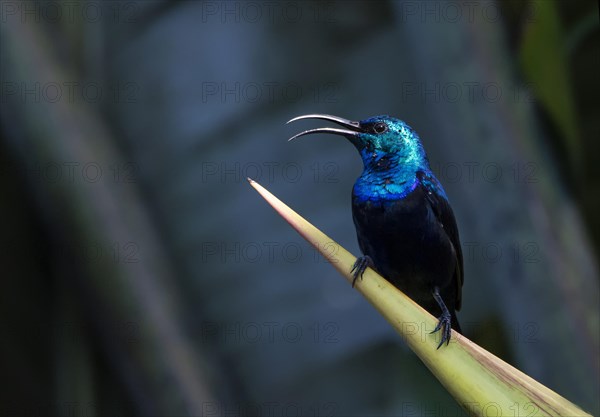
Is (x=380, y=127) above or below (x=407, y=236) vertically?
above

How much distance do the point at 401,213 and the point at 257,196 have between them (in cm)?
91

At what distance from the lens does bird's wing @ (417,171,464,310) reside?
1337 millimetres

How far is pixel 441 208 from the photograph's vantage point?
1.34m

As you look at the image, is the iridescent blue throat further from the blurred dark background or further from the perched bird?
the blurred dark background

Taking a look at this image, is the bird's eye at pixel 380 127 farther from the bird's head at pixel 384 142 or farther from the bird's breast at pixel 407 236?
the bird's breast at pixel 407 236

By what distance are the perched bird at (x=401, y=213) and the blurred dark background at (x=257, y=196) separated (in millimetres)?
92

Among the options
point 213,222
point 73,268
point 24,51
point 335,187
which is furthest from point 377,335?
point 24,51

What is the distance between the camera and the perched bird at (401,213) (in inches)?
51.8

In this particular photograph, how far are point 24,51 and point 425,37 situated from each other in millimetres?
999

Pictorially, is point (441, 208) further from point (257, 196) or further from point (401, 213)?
point (257, 196)

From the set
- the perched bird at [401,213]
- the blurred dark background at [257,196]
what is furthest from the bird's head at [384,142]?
the blurred dark background at [257,196]

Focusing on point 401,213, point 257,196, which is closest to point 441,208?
point 401,213

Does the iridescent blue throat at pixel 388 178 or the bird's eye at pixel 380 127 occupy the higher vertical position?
the bird's eye at pixel 380 127

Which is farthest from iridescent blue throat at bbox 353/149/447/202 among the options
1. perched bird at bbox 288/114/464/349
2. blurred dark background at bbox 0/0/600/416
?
blurred dark background at bbox 0/0/600/416
